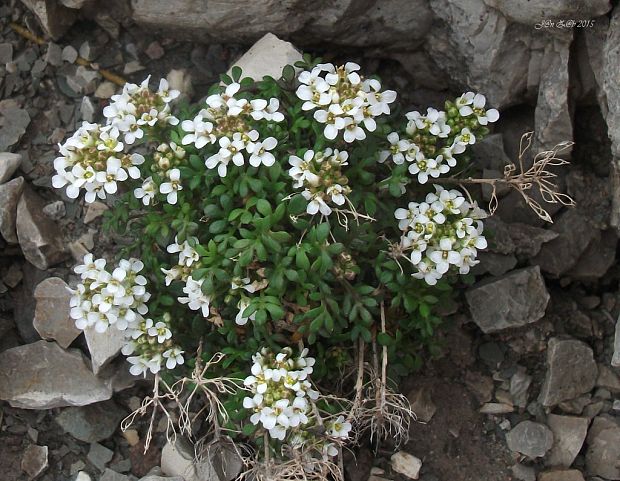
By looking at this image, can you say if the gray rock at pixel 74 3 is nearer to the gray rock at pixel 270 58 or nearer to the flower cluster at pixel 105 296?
the gray rock at pixel 270 58

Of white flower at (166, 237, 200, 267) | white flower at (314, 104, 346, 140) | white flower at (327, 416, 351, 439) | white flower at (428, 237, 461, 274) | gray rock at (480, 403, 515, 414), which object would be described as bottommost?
gray rock at (480, 403, 515, 414)

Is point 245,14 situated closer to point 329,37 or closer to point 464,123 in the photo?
point 329,37

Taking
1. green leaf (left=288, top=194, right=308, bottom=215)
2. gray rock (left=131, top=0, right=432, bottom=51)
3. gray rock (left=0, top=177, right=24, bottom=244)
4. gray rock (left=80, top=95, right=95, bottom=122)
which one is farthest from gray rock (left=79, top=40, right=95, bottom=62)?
green leaf (left=288, top=194, right=308, bottom=215)

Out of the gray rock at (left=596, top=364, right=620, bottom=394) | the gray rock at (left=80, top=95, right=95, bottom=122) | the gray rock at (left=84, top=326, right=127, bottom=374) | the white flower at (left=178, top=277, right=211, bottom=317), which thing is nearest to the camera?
the white flower at (left=178, top=277, right=211, bottom=317)

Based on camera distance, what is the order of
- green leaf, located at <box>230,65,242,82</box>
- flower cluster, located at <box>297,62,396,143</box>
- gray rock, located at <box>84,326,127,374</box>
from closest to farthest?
flower cluster, located at <box>297,62,396,143</box>
green leaf, located at <box>230,65,242,82</box>
gray rock, located at <box>84,326,127,374</box>

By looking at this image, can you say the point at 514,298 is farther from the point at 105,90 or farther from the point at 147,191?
the point at 105,90

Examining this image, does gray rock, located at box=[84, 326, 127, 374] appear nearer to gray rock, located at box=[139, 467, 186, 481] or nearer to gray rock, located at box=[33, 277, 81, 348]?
gray rock, located at box=[33, 277, 81, 348]
